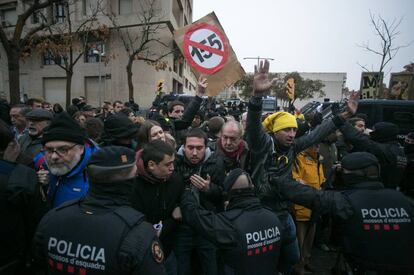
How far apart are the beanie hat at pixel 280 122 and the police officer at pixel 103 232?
189cm

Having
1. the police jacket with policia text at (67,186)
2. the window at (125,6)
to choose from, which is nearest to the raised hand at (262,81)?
the police jacket with policia text at (67,186)

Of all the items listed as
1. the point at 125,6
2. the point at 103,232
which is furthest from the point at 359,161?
the point at 125,6

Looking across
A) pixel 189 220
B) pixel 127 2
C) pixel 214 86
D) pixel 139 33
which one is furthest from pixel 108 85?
pixel 189 220

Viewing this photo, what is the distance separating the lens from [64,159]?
2.24m

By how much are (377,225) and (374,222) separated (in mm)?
36

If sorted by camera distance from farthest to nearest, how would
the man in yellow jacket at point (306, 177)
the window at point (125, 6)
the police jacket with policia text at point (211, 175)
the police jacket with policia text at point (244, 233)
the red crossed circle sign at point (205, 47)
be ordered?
the window at point (125, 6), the man in yellow jacket at point (306, 177), the red crossed circle sign at point (205, 47), the police jacket with policia text at point (211, 175), the police jacket with policia text at point (244, 233)

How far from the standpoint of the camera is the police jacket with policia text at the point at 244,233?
201cm

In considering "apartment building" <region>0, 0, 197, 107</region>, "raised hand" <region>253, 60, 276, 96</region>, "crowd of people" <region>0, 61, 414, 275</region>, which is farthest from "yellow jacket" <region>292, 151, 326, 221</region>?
"apartment building" <region>0, 0, 197, 107</region>

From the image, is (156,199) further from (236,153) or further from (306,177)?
(306,177)

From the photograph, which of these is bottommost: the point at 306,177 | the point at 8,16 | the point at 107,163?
the point at 306,177

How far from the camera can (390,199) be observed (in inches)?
90.4

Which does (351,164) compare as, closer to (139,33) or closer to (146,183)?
(146,183)

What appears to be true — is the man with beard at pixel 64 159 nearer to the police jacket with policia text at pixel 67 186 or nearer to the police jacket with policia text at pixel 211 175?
the police jacket with policia text at pixel 67 186

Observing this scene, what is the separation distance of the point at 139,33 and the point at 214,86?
22.3 meters
